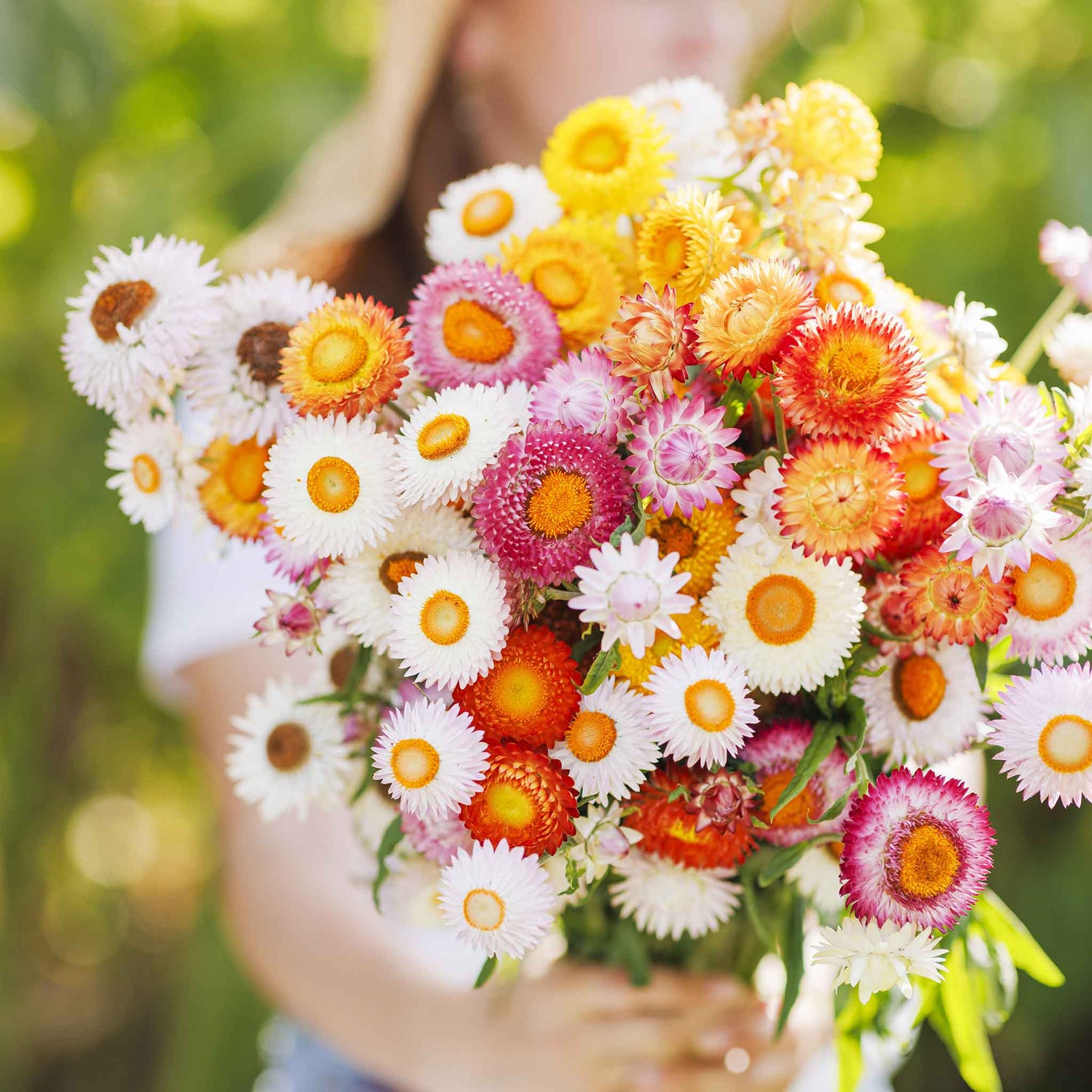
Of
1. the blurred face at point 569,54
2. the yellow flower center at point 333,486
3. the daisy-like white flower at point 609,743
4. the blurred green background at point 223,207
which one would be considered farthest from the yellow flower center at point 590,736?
the blurred green background at point 223,207

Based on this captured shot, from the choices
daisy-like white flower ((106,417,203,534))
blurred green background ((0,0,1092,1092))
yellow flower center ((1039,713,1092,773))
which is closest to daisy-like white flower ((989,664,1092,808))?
yellow flower center ((1039,713,1092,773))

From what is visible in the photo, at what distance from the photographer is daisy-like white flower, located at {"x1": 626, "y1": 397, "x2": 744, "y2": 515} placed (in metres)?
0.32

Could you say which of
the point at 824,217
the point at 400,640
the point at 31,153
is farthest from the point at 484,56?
the point at 31,153

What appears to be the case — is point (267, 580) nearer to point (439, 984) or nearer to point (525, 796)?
point (439, 984)

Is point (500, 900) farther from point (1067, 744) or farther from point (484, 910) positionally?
point (1067, 744)

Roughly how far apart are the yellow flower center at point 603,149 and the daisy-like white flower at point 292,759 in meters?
0.24

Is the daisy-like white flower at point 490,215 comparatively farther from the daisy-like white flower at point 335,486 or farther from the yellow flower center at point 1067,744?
the yellow flower center at point 1067,744

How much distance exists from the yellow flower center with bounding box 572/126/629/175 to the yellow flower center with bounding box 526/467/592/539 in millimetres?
155

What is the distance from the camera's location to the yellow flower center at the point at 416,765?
13.1 inches

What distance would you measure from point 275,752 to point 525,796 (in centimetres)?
16

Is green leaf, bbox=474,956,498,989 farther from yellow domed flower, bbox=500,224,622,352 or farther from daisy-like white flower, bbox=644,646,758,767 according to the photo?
yellow domed flower, bbox=500,224,622,352

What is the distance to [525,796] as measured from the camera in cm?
33

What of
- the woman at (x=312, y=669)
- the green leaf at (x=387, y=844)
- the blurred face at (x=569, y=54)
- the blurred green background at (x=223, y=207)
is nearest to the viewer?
the green leaf at (x=387, y=844)

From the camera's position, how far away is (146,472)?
1.38 feet
